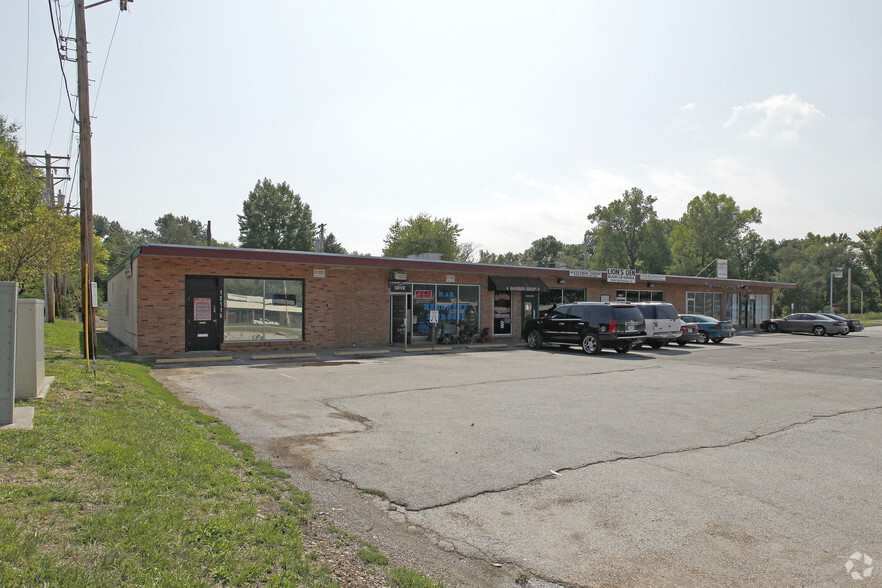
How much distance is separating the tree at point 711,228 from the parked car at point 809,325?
125 ft

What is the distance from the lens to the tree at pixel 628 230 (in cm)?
7481

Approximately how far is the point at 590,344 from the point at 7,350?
1724cm

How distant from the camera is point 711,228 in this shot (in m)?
72.6

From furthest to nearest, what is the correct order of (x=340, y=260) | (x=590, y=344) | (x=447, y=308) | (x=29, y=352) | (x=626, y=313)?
(x=447, y=308), (x=340, y=260), (x=590, y=344), (x=626, y=313), (x=29, y=352)

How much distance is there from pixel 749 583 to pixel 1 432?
247 inches

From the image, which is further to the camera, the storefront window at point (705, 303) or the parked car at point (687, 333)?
the storefront window at point (705, 303)

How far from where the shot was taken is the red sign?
58.5ft

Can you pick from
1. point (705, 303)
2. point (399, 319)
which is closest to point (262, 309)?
point (399, 319)

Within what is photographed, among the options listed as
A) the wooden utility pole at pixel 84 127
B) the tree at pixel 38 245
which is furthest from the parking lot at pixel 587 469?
the tree at pixel 38 245

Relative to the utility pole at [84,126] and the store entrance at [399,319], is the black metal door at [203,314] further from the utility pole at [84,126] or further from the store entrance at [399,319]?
the store entrance at [399,319]

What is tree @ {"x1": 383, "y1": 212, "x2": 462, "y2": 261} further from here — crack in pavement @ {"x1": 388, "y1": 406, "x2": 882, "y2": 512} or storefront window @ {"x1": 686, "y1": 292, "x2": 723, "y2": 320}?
crack in pavement @ {"x1": 388, "y1": 406, "x2": 882, "y2": 512}

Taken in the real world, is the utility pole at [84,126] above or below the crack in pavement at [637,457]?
above

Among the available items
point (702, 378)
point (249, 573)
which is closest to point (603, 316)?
point (702, 378)

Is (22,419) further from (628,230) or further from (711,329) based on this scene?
(628,230)
